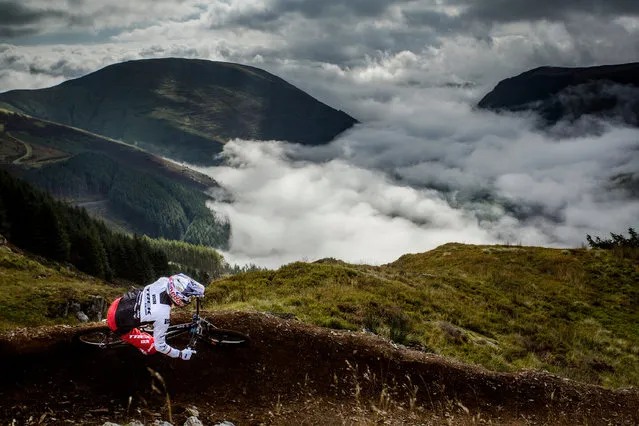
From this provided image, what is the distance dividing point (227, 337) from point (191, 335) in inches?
81.0

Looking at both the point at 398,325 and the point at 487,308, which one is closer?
the point at 398,325

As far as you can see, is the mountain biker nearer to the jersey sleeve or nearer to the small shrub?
the jersey sleeve

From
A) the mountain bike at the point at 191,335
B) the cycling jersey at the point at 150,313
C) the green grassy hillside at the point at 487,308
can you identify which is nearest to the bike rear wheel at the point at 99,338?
the mountain bike at the point at 191,335

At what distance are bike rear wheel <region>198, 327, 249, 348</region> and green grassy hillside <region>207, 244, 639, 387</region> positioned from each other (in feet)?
20.3

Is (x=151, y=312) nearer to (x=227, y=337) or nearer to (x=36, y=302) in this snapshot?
(x=227, y=337)

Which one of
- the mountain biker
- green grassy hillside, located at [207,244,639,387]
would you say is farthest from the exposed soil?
green grassy hillside, located at [207,244,639,387]

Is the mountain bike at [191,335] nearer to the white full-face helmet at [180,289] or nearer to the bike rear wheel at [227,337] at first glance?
the bike rear wheel at [227,337]

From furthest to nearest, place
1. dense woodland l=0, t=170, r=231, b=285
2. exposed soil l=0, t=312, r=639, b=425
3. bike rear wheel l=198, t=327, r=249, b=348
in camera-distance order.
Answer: dense woodland l=0, t=170, r=231, b=285 < bike rear wheel l=198, t=327, r=249, b=348 < exposed soil l=0, t=312, r=639, b=425

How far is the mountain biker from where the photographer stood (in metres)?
12.4

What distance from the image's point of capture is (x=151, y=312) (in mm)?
12406

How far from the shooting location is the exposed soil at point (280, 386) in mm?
12148

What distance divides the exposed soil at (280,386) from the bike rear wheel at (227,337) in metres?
0.26

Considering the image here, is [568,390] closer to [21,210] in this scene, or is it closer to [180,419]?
[180,419]

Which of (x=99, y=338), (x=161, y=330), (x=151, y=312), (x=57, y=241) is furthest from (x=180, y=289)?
(x=57, y=241)
